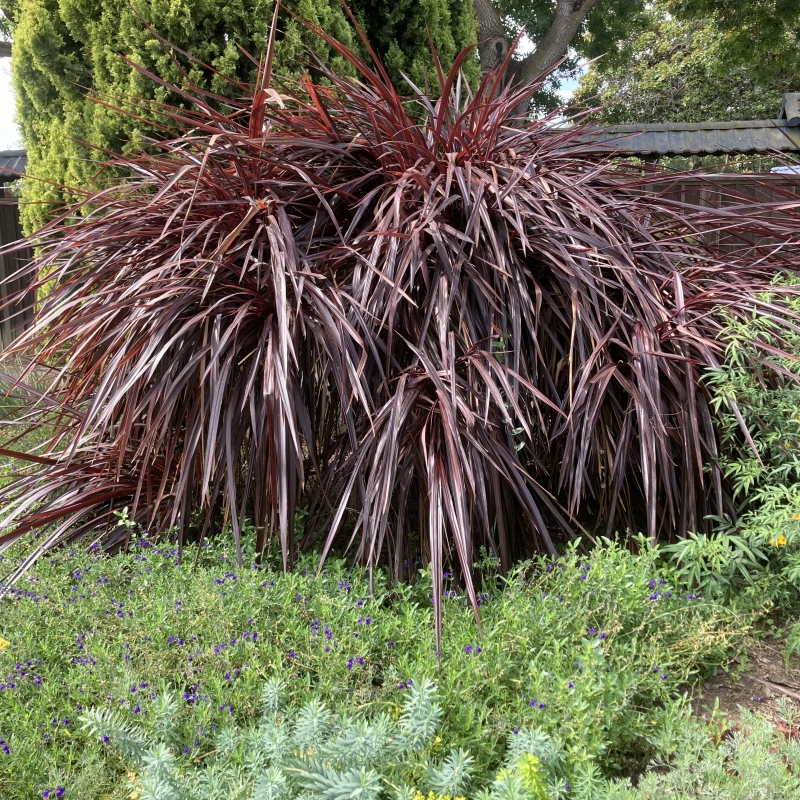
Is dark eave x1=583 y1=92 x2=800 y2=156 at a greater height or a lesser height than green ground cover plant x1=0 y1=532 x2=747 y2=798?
greater

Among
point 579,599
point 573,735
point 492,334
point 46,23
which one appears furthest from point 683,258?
point 46,23

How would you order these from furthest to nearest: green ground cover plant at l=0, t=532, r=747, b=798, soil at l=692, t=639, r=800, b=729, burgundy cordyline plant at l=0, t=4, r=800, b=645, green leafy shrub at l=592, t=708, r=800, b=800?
burgundy cordyline plant at l=0, t=4, r=800, b=645 < soil at l=692, t=639, r=800, b=729 < green ground cover plant at l=0, t=532, r=747, b=798 < green leafy shrub at l=592, t=708, r=800, b=800

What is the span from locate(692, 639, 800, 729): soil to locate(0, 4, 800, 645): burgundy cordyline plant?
404 mm

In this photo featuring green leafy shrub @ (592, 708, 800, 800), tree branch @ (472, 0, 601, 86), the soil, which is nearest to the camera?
green leafy shrub @ (592, 708, 800, 800)

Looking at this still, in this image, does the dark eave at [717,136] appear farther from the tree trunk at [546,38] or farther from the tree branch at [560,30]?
the tree branch at [560,30]

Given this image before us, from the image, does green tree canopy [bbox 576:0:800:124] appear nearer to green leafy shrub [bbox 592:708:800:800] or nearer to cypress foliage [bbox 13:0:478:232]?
cypress foliage [bbox 13:0:478:232]

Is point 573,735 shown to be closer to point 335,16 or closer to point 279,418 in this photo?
point 279,418

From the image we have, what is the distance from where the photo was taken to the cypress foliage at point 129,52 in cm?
359

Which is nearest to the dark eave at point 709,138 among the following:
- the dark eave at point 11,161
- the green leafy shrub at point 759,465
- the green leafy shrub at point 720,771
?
the green leafy shrub at point 759,465

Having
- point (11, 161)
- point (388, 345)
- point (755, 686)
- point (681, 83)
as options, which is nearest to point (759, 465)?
point (755, 686)

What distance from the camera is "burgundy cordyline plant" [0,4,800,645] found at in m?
2.12

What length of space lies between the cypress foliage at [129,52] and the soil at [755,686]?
2920 millimetres

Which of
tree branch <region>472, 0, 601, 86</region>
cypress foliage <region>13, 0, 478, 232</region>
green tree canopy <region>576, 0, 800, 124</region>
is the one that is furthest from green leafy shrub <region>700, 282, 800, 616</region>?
green tree canopy <region>576, 0, 800, 124</region>

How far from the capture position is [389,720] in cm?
158
